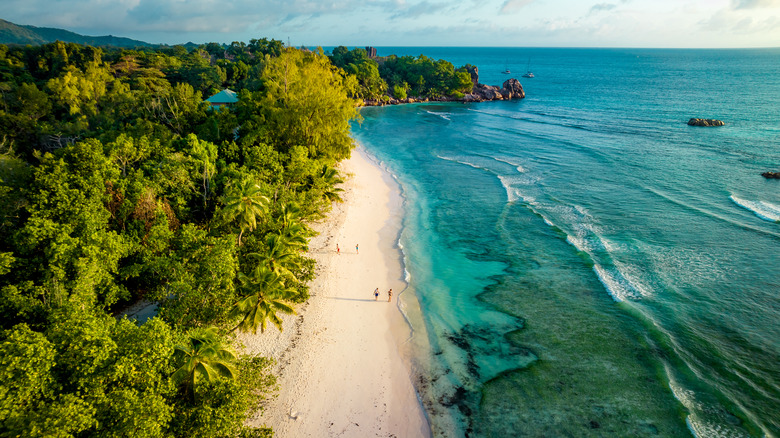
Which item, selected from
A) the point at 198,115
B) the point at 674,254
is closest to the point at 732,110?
the point at 674,254

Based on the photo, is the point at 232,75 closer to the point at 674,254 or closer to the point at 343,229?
the point at 343,229

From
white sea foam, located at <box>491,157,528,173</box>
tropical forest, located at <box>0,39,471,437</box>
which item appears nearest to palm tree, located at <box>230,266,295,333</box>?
Result: tropical forest, located at <box>0,39,471,437</box>

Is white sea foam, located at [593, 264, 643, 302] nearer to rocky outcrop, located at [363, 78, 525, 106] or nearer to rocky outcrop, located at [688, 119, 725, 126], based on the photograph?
rocky outcrop, located at [688, 119, 725, 126]

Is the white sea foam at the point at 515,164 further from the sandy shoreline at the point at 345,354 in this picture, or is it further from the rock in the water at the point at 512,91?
the rock in the water at the point at 512,91

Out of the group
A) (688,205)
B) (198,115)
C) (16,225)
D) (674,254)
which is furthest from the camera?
(198,115)

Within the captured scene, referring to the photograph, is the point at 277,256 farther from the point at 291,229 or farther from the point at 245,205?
the point at 245,205

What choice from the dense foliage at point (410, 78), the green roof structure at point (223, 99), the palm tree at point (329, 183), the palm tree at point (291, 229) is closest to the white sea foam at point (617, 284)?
the palm tree at point (291, 229)
